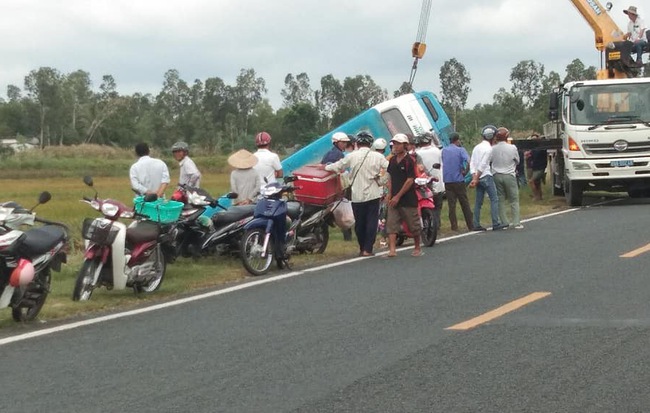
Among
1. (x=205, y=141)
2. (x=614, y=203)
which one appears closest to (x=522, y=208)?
(x=614, y=203)

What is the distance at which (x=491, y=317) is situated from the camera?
909 centimetres

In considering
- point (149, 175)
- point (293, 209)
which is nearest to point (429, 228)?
point (293, 209)

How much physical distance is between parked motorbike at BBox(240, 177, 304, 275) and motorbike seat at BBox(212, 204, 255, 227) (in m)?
0.55

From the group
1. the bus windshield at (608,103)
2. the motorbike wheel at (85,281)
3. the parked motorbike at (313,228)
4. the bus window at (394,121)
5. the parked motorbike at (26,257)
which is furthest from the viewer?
the bus window at (394,121)

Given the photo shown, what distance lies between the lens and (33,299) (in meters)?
9.73

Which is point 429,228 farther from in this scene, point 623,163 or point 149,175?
point 623,163

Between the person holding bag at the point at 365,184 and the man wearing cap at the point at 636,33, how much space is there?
1382 cm

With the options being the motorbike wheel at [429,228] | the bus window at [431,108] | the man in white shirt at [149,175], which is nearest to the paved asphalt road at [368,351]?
the man in white shirt at [149,175]

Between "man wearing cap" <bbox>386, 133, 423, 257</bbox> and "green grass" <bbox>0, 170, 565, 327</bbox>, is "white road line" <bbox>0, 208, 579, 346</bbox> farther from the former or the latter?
"man wearing cap" <bbox>386, 133, 423, 257</bbox>

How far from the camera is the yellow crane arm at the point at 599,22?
2855 cm

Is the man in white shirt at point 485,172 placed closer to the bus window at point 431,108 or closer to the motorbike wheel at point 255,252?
the motorbike wheel at point 255,252

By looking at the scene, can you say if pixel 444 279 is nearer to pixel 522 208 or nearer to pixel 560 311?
pixel 560 311

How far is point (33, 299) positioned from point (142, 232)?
5.84 ft

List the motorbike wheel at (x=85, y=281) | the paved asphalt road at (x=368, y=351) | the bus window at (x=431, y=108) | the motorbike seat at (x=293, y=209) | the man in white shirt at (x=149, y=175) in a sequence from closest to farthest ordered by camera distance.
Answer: the paved asphalt road at (x=368, y=351)
the motorbike wheel at (x=85, y=281)
the man in white shirt at (x=149, y=175)
the motorbike seat at (x=293, y=209)
the bus window at (x=431, y=108)
